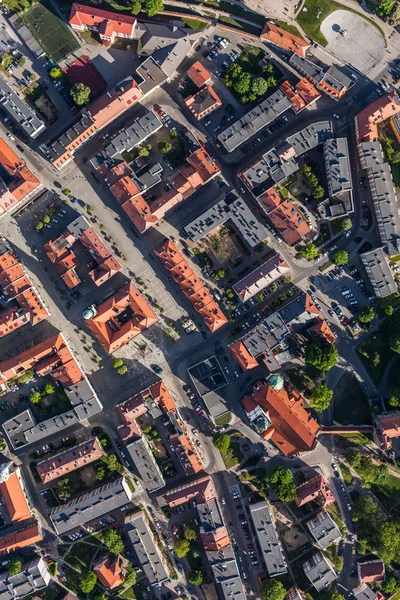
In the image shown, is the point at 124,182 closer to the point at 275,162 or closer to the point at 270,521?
the point at 275,162

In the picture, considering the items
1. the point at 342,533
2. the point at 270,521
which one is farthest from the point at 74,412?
the point at 342,533

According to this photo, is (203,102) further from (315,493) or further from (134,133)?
(315,493)

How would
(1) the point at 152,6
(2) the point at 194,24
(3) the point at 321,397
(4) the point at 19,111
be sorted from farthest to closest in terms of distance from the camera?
(2) the point at 194,24
(4) the point at 19,111
(3) the point at 321,397
(1) the point at 152,6

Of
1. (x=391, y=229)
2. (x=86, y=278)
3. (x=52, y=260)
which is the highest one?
(x=52, y=260)

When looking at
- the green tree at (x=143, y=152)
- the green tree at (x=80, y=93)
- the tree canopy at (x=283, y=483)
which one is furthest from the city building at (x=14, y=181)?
the tree canopy at (x=283, y=483)

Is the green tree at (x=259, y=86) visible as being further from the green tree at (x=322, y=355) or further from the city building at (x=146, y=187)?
the green tree at (x=322, y=355)

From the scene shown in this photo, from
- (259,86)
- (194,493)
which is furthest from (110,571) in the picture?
(259,86)
